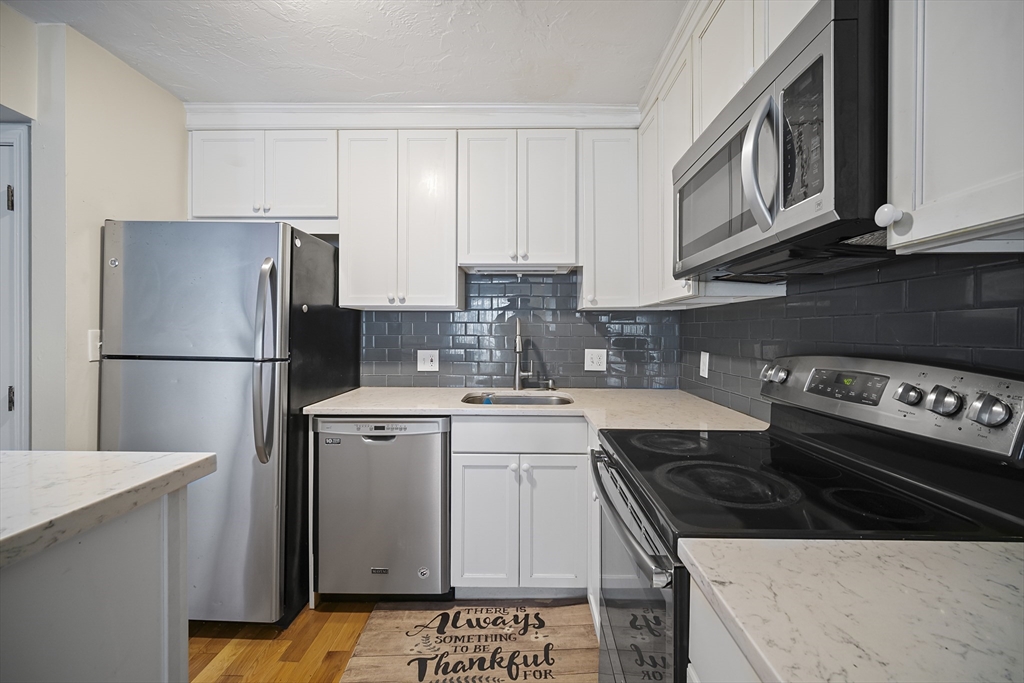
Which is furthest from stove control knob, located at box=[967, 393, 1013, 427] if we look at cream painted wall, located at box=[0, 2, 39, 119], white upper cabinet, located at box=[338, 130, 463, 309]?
cream painted wall, located at box=[0, 2, 39, 119]

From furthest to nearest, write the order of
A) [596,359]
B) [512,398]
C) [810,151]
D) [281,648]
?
[596,359] → [512,398] → [281,648] → [810,151]

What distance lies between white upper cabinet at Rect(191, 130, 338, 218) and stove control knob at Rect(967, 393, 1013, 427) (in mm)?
2498

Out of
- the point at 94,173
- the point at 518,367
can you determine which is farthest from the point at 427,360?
the point at 94,173

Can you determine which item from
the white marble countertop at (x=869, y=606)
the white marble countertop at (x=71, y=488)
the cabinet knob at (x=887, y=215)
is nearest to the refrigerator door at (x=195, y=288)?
the white marble countertop at (x=71, y=488)

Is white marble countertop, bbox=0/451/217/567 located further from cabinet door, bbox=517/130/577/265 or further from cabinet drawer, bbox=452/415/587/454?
cabinet door, bbox=517/130/577/265

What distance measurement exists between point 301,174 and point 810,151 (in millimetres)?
2340

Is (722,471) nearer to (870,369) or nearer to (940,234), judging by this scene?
(870,369)

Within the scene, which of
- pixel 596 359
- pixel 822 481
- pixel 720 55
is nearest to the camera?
pixel 822 481

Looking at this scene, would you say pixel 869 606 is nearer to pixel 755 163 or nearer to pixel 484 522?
pixel 755 163

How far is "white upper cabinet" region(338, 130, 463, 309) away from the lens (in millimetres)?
2396

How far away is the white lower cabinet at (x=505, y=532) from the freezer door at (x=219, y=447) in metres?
0.78

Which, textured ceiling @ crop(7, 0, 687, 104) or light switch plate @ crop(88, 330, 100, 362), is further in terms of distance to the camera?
light switch plate @ crop(88, 330, 100, 362)

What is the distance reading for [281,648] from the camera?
185cm

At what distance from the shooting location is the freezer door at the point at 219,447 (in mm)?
1900
